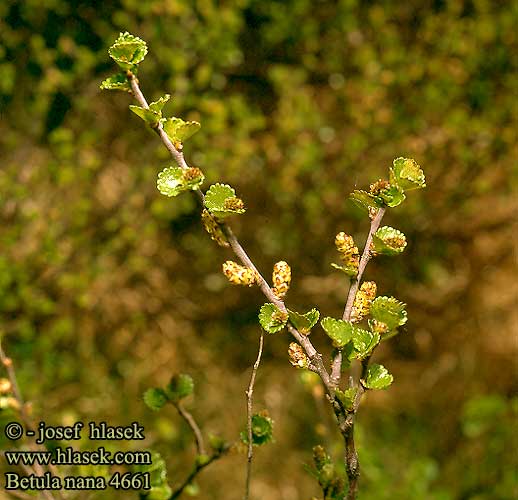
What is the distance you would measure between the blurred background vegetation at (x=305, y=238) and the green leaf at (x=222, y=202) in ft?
4.21

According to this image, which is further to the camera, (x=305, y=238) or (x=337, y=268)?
(x=305, y=238)

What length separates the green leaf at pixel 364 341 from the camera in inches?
28.9

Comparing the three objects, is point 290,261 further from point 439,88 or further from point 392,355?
point 439,88

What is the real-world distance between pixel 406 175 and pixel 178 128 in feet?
0.97

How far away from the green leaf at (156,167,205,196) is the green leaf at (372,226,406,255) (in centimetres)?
24

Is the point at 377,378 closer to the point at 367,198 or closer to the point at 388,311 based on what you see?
the point at 388,311

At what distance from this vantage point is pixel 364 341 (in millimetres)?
738

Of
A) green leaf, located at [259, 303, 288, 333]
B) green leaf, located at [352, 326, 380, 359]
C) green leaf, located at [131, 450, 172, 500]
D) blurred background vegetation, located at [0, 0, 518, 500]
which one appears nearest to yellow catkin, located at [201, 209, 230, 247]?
green leaf, located at [259, 303, 288, 333]

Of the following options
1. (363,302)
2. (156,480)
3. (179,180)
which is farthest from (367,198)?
(156,480)

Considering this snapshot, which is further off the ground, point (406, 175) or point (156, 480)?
point (406, 175)

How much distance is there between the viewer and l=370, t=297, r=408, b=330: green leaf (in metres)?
0.73

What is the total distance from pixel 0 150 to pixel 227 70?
34.7 inches

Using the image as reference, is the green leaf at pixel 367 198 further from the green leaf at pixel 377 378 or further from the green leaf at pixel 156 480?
the green leaf at pixel 156 480

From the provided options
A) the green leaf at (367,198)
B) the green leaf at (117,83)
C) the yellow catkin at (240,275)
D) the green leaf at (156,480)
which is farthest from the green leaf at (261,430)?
the green leaf at (117,83)
